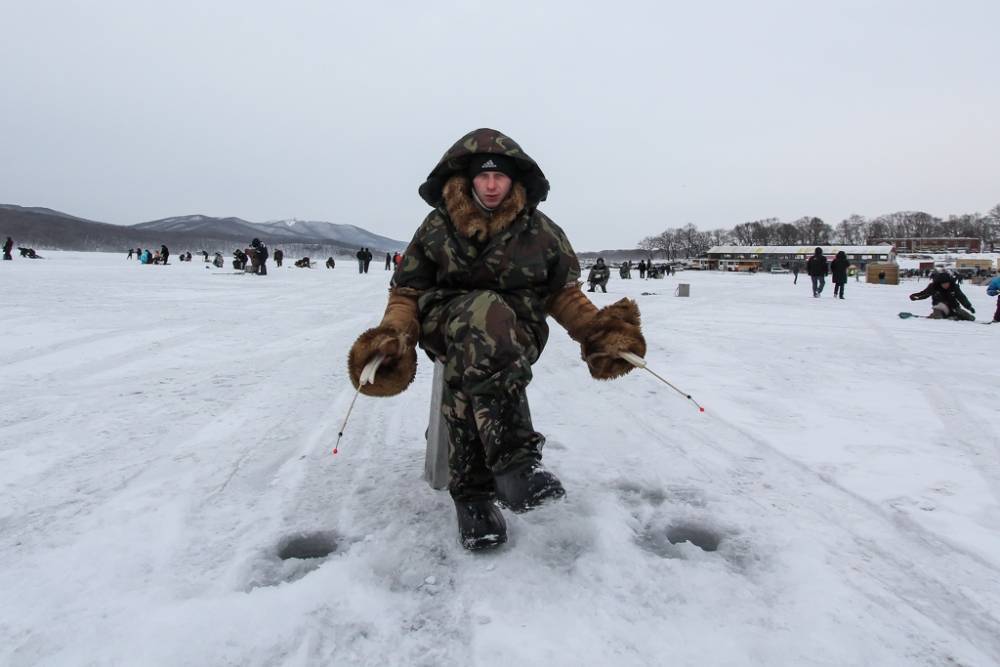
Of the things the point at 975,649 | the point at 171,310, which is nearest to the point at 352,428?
the point at 975,649

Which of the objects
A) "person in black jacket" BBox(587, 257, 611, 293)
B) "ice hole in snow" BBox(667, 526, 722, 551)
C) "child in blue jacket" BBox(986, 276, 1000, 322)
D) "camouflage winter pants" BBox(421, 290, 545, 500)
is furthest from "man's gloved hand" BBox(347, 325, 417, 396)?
"person in black jacket" BBox(587, 257, 611, 293)

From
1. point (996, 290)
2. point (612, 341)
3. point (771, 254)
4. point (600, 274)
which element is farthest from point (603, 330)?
point (771, 254)

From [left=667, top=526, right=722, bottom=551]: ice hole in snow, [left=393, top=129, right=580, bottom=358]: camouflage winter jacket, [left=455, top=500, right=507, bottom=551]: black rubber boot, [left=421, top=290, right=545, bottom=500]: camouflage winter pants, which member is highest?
[left=393, top=129, right=580, bottom=358]: camouflage winter jacket

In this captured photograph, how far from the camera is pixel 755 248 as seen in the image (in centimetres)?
11531

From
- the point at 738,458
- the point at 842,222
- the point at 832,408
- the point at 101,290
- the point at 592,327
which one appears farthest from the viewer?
the point at 842,222

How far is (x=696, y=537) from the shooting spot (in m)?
2.07

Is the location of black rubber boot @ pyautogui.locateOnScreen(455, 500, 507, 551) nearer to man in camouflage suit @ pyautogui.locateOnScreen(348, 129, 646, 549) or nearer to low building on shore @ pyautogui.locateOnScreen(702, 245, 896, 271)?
man in camouflage suit @ pyautogui.locateOnScreen(348, 129, 646, 549)

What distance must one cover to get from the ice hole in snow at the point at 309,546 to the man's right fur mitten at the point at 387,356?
56 cm

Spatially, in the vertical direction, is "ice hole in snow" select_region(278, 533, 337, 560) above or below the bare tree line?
below

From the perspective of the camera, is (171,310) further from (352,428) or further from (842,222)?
(842,222)

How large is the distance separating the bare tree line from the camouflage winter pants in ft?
452

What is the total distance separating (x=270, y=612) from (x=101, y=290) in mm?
14559

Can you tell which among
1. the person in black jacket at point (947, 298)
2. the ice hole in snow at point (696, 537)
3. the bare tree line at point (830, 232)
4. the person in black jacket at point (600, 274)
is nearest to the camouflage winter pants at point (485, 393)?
the ice hole in snow at point (696, 537)

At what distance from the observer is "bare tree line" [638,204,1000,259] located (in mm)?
135375
